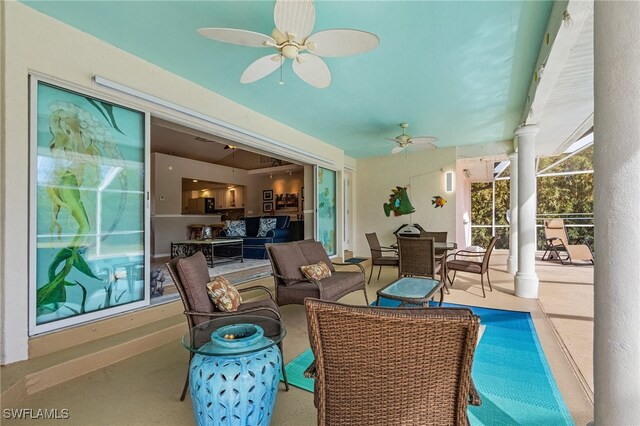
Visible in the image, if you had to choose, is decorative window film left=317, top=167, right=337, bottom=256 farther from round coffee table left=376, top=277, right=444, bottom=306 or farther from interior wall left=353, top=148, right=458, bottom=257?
round coffee table left=376, top=277, right=444, bottom=306

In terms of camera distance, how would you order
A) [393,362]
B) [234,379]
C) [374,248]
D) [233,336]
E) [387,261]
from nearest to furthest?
[393,362]
[234,379]
[233,336]
[387,261]
[374,248]

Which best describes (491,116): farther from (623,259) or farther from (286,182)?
(286,182)

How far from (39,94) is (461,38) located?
355 centimetres

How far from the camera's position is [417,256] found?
4262 mm

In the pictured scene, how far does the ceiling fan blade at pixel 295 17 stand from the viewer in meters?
1.80

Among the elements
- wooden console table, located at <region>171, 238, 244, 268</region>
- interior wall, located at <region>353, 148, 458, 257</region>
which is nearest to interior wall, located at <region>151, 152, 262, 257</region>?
wooden console table, located at <region>171, 238, 244, 268</region>

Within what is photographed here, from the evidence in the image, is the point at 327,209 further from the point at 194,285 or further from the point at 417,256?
the point at 194,285

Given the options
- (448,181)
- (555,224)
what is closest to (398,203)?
(448,181)

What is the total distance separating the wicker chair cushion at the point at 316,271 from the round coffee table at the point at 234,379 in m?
1.65

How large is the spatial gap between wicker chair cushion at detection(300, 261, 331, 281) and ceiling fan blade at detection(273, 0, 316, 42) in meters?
2.27

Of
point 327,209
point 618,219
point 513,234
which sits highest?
point 327,209

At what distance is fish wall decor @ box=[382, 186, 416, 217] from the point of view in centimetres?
731

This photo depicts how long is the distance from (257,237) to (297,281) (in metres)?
4.20

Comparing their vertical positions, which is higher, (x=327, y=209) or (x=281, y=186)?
(x=281, y=186)
